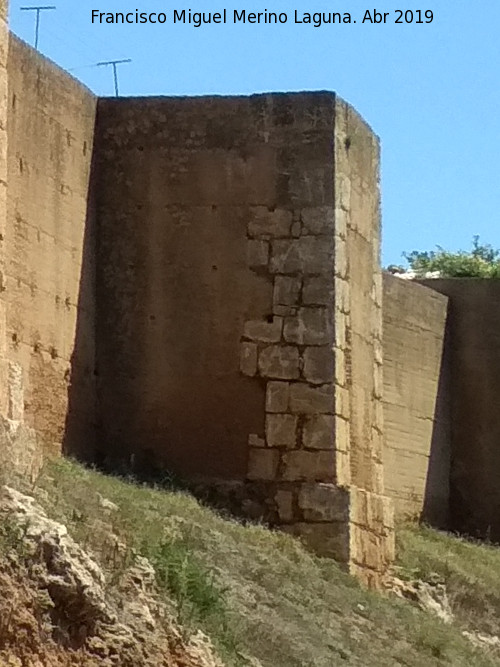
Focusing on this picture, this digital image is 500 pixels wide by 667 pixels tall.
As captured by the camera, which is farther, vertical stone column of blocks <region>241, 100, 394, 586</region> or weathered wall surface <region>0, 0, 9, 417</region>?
vertical stone column of blocks <region>241, 100, 394, 586</region>

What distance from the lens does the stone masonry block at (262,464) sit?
14.0 metres

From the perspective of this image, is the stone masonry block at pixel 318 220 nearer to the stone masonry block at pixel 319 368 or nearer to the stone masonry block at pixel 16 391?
the stone masonry block at pixel 319 368

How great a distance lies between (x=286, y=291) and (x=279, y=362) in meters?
0.58

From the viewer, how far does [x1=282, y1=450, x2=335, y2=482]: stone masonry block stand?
14.0m

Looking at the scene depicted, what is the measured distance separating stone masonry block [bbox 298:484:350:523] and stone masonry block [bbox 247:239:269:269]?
5.93 feet

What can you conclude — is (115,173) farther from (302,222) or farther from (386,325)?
(386,325)

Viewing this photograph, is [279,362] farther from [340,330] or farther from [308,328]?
[340,330]

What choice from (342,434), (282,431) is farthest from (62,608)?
(342,434)

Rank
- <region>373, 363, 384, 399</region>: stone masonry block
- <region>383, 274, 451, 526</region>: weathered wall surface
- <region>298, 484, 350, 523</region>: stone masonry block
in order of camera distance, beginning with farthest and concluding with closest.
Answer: <region>383, 274, 451, 526</region>: weathered wall surface → <region>373, 363, 384, 399</region>: stone masonry block → <region>298, 484, 350, 523</region>: stone masonry block

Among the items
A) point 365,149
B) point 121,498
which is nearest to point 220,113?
point 365,149

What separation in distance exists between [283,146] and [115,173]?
4.52ft

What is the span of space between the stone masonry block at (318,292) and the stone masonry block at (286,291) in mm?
61

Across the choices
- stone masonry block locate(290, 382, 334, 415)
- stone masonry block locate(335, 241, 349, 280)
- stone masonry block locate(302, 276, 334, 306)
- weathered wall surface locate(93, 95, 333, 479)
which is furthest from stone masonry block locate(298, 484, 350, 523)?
stone masonry block locate(335, 241, 349, 280)

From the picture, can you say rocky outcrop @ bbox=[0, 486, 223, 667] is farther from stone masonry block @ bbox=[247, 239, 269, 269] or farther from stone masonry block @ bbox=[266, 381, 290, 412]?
stone masonry block @ bbox=[247, 239, 269, 269]
